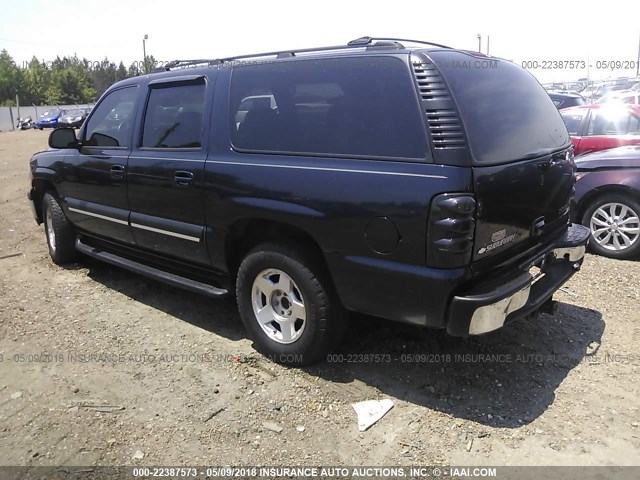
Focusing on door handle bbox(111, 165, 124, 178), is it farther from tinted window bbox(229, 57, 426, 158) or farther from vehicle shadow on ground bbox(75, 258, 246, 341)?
tinted window bbox(229, 57, 426, 158)

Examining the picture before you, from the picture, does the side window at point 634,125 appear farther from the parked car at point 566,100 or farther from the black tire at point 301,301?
the parked car at point 566,100

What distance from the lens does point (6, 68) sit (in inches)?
3051

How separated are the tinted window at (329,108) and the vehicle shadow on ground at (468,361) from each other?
1.41 m

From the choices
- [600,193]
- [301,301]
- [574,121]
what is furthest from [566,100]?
[301,301]

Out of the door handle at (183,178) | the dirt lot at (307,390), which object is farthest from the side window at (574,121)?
the door handle at (183,178)

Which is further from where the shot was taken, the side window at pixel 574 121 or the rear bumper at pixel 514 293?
the side window at pixel 574 121

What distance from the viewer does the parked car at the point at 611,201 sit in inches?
215

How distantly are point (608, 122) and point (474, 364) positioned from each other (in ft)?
16.9

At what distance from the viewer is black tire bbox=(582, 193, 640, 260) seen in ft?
17.8

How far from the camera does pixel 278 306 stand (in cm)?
359

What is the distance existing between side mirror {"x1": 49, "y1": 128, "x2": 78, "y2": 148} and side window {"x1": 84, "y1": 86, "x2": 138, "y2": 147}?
0.40 ft

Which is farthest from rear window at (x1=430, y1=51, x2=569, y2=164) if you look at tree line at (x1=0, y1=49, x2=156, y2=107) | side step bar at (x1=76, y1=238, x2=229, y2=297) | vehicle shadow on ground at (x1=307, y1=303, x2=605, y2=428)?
tree line at (x1=0, y1=49, x2=156, y2=107)

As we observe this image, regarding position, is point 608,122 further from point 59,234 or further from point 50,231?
point 50,231

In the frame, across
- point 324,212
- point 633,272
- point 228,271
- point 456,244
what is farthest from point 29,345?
point 633,272
